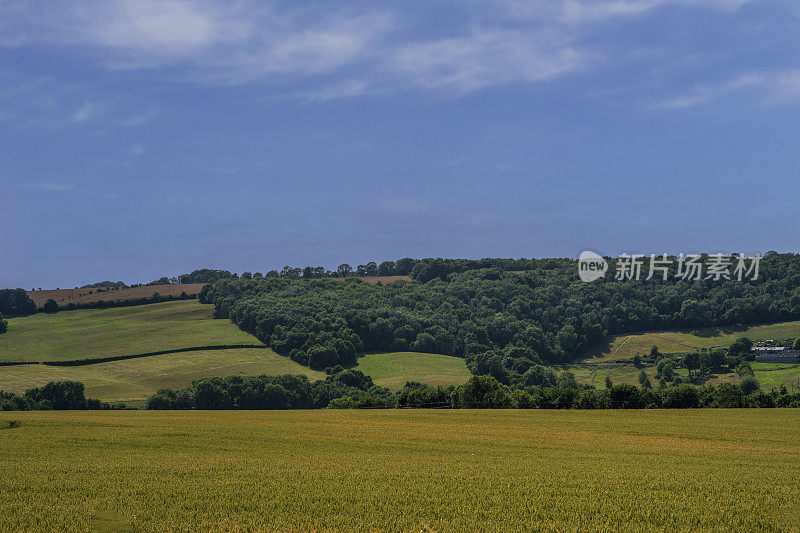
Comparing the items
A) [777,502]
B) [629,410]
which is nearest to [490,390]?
[629,410]

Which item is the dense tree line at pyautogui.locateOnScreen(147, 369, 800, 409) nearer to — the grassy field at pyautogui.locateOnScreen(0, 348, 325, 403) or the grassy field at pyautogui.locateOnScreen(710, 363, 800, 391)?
the grassy field at pyautogui.locateOnScreen(0, 348, 325, 403)

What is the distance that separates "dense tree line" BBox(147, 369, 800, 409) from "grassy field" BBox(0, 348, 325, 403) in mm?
13127

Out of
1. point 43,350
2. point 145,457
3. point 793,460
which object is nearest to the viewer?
point 145,457

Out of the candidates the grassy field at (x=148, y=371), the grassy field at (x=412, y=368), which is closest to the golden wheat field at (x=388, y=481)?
the grassy field at (x=148, y=371)

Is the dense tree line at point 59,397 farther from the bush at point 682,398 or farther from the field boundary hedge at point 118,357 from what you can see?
the bush at point 682,398

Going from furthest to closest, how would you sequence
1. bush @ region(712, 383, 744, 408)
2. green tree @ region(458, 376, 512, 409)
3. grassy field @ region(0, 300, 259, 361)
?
grassy field @ region(0, 300, 259, 361)
green tree @ region(458, 376, 512, 409)
bush @ region(712, 383, 744, 408)

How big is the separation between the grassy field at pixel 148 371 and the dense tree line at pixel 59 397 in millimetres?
2742

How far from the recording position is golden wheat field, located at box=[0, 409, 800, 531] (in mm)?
22328

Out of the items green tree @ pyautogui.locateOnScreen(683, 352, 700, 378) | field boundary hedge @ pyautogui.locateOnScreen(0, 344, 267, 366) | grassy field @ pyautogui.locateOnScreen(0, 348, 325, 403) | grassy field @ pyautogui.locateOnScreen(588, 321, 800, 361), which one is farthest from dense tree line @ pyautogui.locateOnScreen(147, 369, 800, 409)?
grassy field @ pyautogui.locateOnScreen(588, 321, 800, 361)

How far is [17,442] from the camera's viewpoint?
44812 mm

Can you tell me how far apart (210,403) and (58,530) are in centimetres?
11441

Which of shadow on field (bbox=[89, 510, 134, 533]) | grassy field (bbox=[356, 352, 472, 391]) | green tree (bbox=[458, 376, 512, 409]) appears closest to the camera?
shadow on field (bbox=[89, 510, 134, 533])

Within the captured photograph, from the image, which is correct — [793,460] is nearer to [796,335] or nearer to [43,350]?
[796,335]

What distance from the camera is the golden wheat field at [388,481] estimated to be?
73.3 feet
